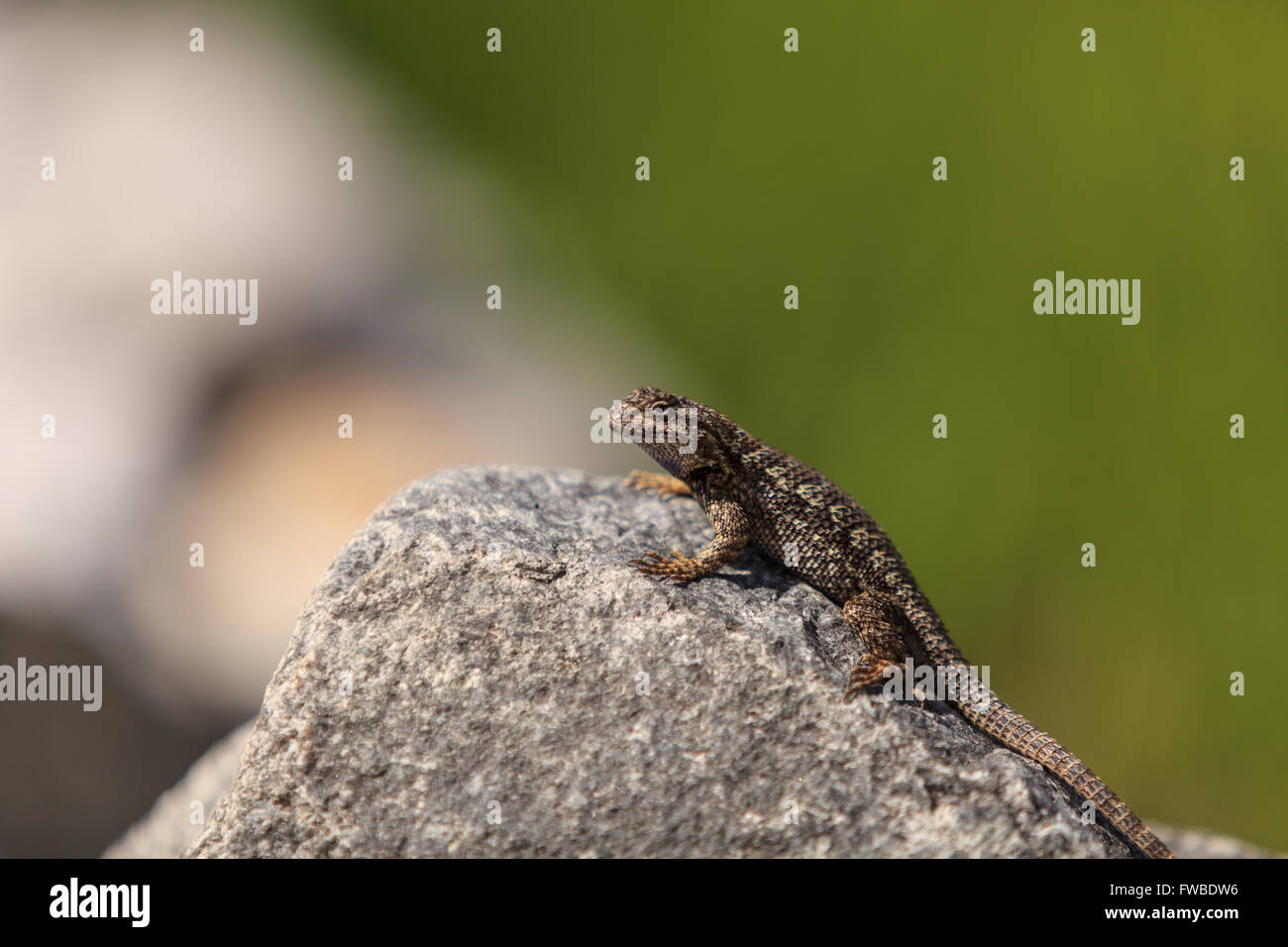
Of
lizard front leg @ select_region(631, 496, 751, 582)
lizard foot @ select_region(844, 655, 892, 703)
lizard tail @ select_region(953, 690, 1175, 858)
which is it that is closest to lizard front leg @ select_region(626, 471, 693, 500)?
lizard front leg @ select_region(631, 496, 751, 582)

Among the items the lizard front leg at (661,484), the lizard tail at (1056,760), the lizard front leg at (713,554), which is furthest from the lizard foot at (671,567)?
the lizard tail at (1056,760)

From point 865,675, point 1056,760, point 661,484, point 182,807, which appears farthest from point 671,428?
point 182,807

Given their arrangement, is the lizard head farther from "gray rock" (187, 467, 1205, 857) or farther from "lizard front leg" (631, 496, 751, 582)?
"gray rock" (187, 467, 1205, 857)

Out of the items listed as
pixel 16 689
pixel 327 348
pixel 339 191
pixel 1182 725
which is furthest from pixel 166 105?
pixel 1182 725

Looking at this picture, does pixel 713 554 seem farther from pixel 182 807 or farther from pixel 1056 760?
pixel 182 807

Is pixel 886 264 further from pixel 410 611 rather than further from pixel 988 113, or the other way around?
pixel 410 611

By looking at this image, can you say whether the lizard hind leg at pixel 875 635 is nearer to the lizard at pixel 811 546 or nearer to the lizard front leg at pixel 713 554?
the lizard at pixel 811 546

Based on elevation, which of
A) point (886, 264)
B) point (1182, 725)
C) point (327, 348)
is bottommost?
point (1182, 725)
